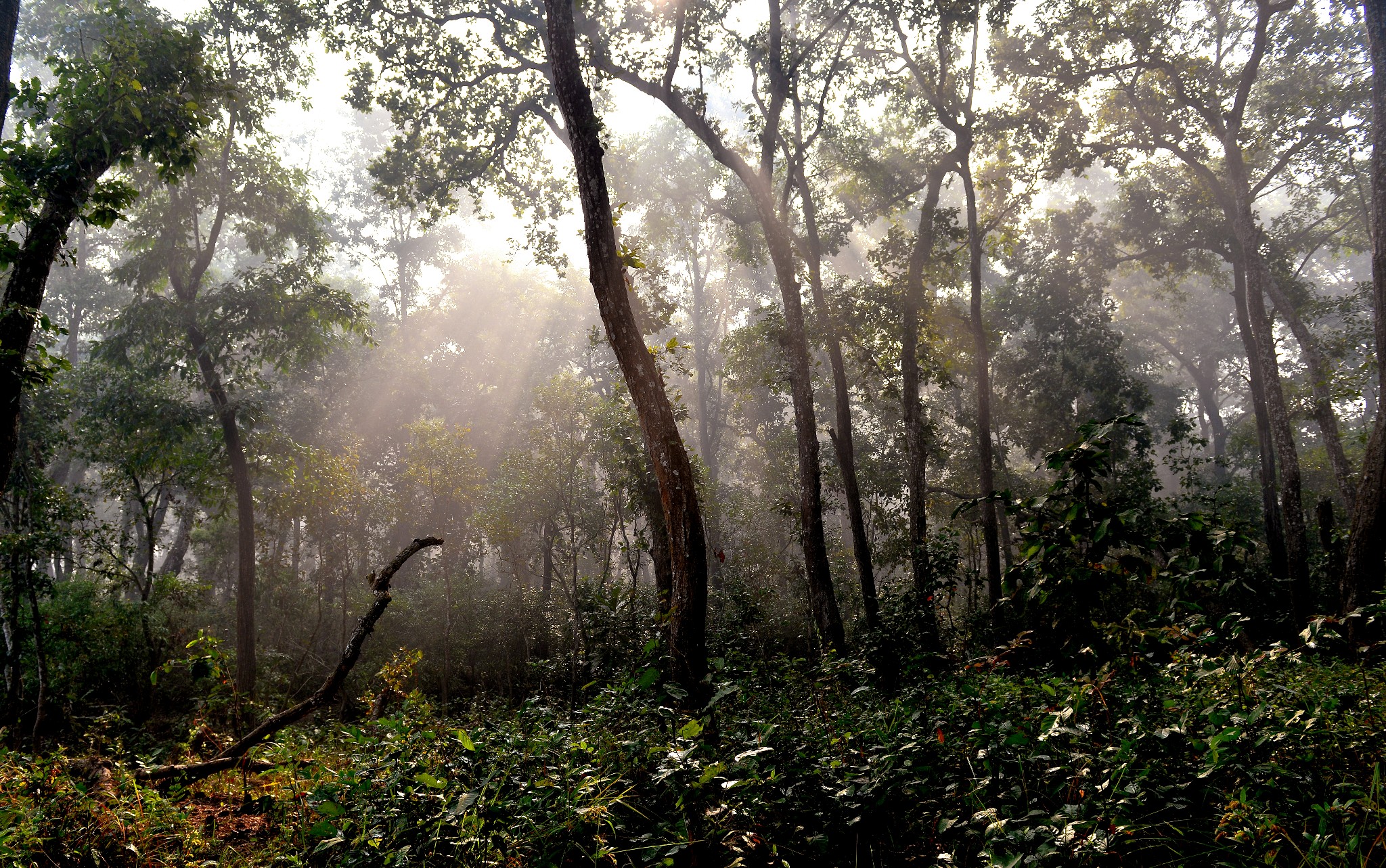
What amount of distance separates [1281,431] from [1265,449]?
5393 mm

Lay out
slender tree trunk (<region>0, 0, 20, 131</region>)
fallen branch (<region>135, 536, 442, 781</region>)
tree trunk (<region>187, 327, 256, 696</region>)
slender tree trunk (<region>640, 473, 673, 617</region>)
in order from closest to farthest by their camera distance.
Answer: fallen branch (<region>135, 536, 442, 781</region>)
slender tree trunk (<region>0, 0, 20, 131</region>)
slender tree trunk (<region>640, 473, 673, 617</region>)
tree trunk (<region>187, 327, 256, 696</region>)

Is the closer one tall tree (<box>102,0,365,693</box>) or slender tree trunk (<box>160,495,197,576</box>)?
tall tree (<box>102,0,365,693</box>)

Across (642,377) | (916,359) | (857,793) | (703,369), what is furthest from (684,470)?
(703,369)

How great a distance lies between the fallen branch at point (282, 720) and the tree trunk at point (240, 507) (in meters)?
9.52

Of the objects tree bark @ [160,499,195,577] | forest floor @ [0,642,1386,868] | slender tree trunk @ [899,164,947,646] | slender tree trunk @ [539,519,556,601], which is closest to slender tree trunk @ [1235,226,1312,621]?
slender tree trunk @ [899,164,947,646]

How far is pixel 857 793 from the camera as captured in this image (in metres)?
2.93

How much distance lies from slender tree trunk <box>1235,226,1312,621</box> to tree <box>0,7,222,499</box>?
1547 centimetres

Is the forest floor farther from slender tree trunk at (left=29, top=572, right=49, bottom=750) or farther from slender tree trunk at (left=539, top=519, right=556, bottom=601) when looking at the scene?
slender tree trunk at (left=539, top=519, right=556, bottom=601)

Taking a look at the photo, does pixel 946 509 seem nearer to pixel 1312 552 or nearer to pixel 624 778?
pixel 1312 552

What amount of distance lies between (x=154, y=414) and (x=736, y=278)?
29227 mm

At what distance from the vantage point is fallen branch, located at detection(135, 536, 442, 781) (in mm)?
4648

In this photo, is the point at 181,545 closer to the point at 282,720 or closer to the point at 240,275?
the point at 240,275

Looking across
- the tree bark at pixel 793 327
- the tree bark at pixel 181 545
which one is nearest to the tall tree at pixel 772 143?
the tree bark at pixel 793 327

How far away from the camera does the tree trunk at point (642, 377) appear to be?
16.4ft
